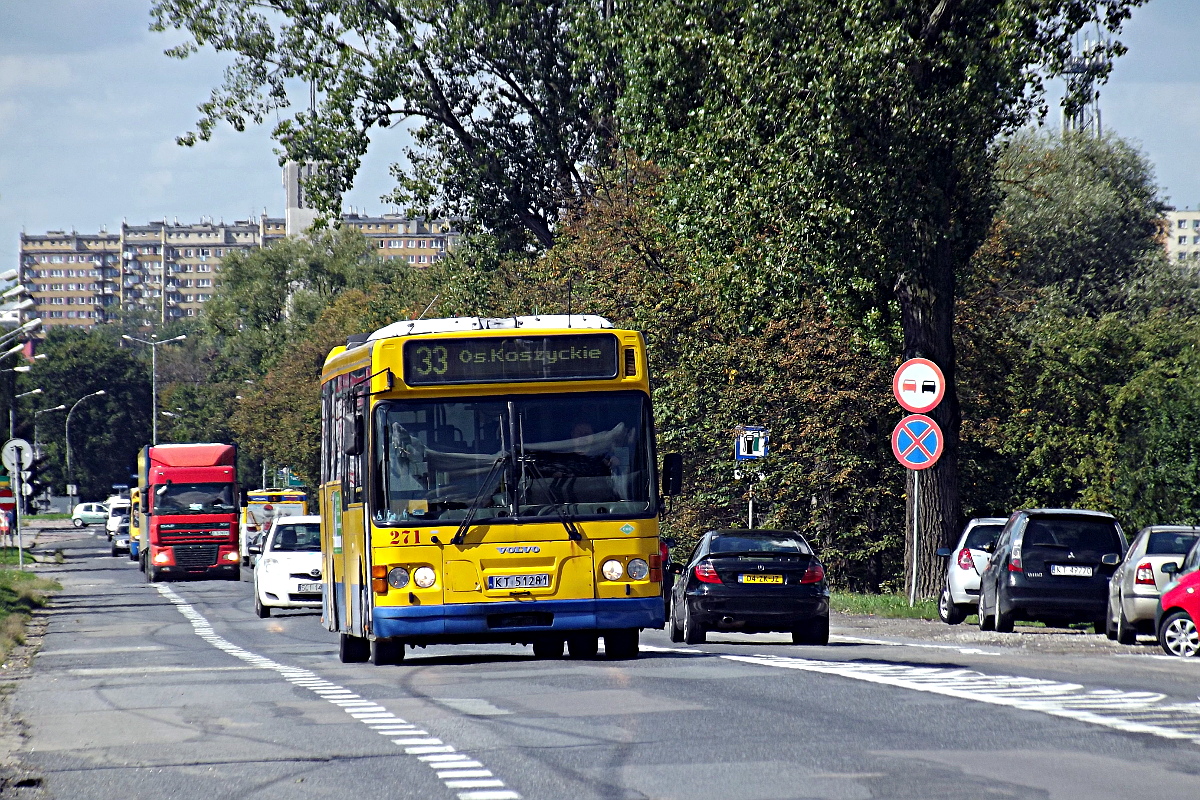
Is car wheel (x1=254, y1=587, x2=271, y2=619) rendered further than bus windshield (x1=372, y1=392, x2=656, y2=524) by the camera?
Yes

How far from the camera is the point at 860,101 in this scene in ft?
86.1

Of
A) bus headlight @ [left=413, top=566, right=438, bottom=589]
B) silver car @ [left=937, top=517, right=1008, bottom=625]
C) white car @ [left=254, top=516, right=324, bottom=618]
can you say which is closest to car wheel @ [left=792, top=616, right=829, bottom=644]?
silver car @ [left=937, top=517, right=1008, bottom=625]

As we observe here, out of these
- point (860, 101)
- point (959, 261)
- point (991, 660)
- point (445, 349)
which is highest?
point (860, 101)

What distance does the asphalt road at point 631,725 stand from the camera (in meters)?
8.87

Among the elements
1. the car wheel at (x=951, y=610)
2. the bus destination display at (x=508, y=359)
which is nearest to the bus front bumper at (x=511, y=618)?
the bus destination display at (x=508, y=359)

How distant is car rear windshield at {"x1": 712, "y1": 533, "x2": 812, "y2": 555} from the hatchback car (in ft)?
308

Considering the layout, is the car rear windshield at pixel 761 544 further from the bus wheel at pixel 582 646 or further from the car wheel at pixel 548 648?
the bus wheel at pixel 582 646

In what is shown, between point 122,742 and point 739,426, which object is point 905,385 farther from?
point 122,742

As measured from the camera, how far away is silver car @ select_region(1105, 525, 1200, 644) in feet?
70.3

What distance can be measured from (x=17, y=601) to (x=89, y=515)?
264 feet

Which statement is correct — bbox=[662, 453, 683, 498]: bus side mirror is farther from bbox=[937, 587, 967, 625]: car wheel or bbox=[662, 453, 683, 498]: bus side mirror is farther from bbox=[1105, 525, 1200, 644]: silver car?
bbox=[937, 587, 967, 625]: car wheel

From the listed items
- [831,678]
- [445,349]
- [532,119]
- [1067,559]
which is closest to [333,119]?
[532,119]

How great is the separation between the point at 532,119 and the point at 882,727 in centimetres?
3600

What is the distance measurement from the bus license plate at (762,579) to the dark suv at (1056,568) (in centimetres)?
418
